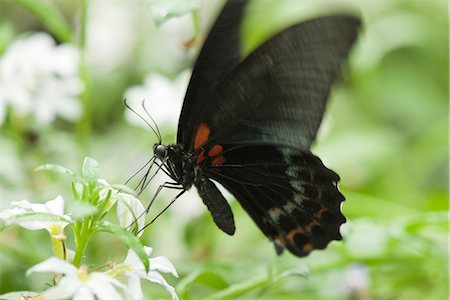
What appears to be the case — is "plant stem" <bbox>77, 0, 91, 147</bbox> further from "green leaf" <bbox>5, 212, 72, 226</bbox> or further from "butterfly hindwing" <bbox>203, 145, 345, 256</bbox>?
"green leaf" <bbox>5, 212, 72, 226</bbox>

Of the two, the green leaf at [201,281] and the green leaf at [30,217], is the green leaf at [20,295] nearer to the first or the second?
the green leaf at [30,217]

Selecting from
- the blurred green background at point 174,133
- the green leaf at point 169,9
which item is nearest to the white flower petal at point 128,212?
the blurred green background at point 174,133

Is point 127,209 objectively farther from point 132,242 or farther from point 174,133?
point 174,133

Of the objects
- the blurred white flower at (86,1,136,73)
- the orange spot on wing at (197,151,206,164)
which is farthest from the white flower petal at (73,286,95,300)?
the blurred white flower at (86,1,136,73)

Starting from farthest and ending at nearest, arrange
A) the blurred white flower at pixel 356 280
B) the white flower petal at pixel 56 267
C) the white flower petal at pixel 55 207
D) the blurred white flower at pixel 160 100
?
1. the blurred white flower at pixel 160 100
2. the blurred white flower at pixel 356 280
3. the white flower petal at pixel 55 207
4. the white flower petal at pixel 56 267

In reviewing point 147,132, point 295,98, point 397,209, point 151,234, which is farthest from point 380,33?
point 295,98

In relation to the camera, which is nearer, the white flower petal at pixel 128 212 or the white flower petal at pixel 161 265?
the white flower petal at pixel 161 265
